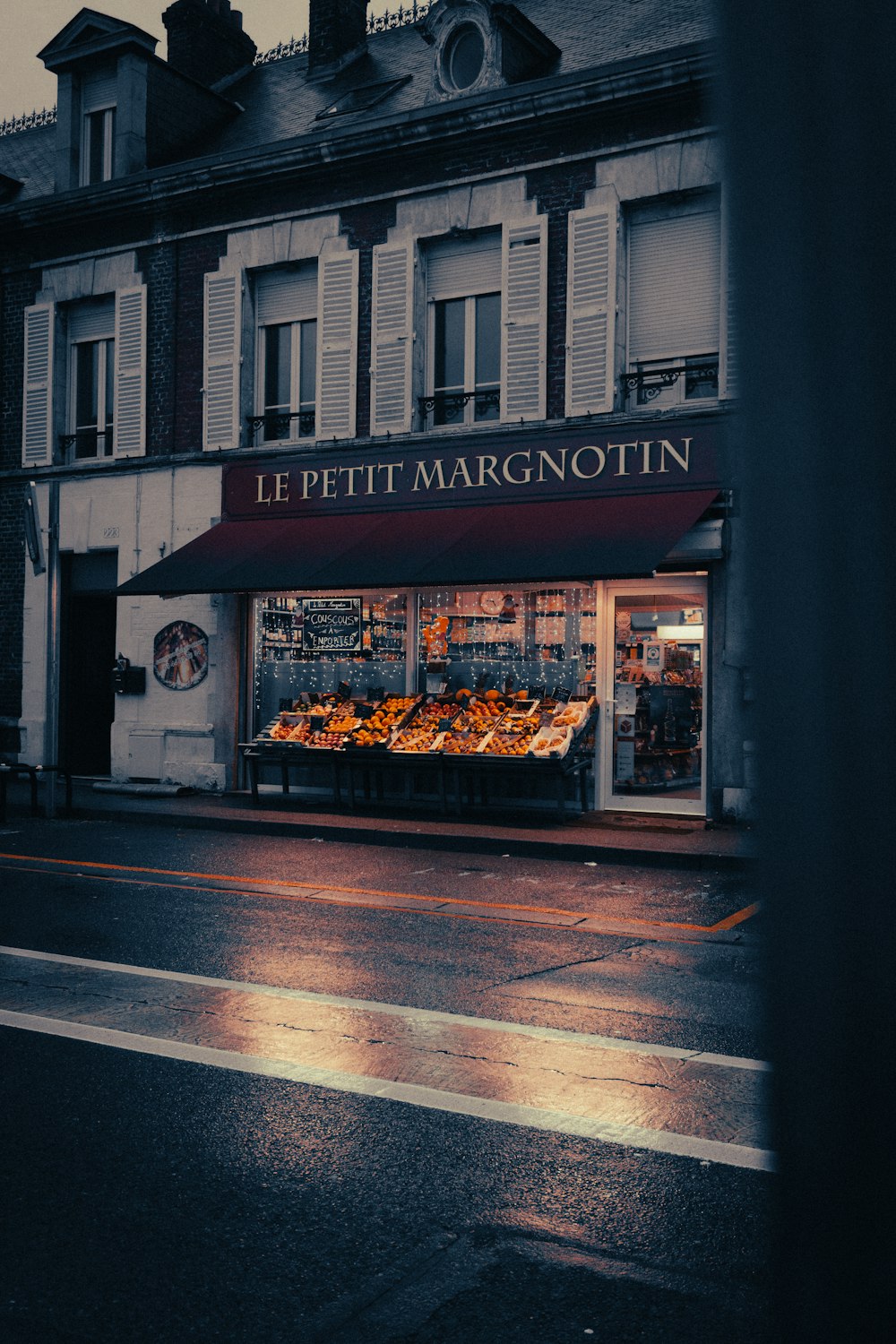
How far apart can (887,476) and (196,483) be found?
1643 centimetres

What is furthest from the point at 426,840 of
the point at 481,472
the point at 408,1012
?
the point at 408,1012

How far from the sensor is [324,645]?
15.8 m

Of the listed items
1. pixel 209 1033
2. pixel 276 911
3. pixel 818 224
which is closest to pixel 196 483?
pixel 276 911

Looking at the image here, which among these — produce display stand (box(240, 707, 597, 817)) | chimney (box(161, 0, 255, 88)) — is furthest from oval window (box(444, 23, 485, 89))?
produce display stand (box(240, 707, 597, 817))

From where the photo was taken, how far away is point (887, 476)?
778 mm

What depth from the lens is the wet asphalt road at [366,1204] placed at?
304 centimetres

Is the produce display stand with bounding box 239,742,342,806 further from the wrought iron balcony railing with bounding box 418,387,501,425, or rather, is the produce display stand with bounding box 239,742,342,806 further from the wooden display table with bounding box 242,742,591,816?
the wrought iron balcony railing with bounding box 418,387,501,425

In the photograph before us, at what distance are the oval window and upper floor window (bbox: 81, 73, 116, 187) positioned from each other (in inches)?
228

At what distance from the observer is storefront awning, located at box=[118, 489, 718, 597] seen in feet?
41.4

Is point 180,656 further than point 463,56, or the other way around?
point 180,656

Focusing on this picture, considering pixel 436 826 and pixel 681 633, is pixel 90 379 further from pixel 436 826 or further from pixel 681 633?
pixel 681 633

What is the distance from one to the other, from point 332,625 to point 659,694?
14.7ft

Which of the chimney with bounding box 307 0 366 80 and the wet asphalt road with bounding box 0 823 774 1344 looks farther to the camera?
the chimney with bounding box 307 0 366 80

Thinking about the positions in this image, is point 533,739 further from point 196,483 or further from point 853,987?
point 853,987
